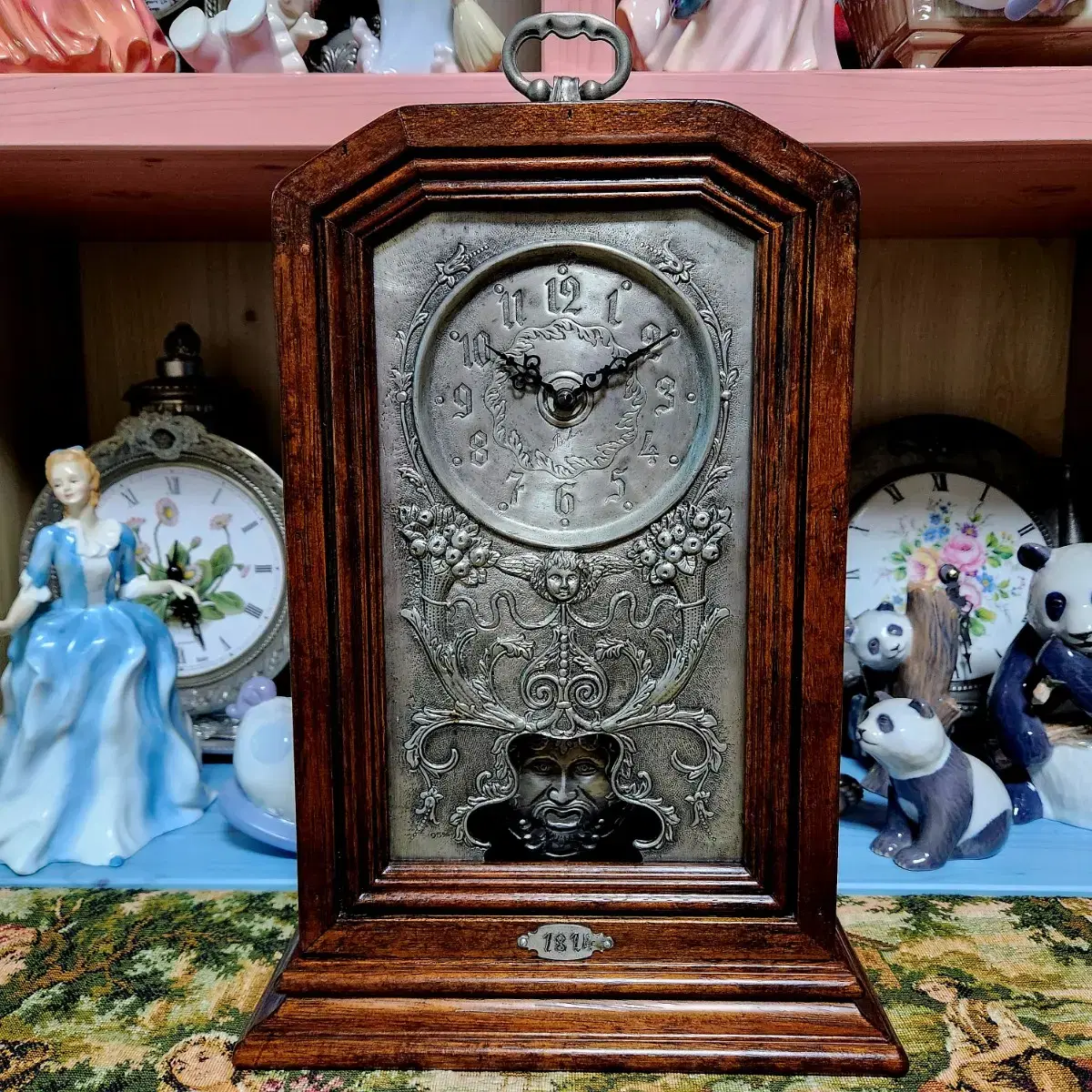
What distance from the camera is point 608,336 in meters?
0.69

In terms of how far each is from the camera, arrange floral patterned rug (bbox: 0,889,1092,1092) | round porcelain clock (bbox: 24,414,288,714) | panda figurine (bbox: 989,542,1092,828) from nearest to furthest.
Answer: floral patterned rug (bbox: 0,889,1092,1092) → panda figurine (bbox: 989,542,1092,828) → round porcelain clock (bbox: 24,414,288,714)

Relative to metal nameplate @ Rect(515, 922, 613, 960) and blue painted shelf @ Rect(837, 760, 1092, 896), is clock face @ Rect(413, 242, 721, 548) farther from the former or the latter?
blue painted shelf @ Rect(837, 760, 1092, 896)

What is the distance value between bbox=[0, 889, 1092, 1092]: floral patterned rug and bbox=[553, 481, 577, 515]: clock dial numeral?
0.39 metres

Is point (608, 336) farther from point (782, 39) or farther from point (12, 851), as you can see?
point (12, 851)

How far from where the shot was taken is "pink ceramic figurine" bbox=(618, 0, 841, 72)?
88 cm

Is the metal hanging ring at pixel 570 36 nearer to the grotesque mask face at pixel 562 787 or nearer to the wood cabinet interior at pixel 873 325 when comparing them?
the grotesque mask face at pixel 562 787

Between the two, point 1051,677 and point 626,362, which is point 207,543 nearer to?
point 626,362

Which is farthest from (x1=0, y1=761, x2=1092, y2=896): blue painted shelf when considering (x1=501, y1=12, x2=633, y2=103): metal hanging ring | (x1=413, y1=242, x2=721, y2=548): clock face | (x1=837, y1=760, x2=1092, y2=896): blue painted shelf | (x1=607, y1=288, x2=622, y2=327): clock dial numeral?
(x1=501, y1=12, x2=633, y2=103): metal hanging ring

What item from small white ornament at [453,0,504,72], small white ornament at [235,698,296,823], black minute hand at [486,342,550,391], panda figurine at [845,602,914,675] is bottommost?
small white ornament at [235,698,296,823]

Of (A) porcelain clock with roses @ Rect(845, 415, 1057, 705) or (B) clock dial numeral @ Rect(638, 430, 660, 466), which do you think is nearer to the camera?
(B) clock dial numeral @ Rect(638, 430, 660, 466)

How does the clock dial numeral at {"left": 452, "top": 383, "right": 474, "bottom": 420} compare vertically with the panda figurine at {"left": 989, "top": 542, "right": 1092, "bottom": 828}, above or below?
above

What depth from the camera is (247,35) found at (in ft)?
2.87

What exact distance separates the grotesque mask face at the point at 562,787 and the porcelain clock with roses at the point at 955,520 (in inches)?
20.8

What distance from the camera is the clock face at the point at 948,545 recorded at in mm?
1172
